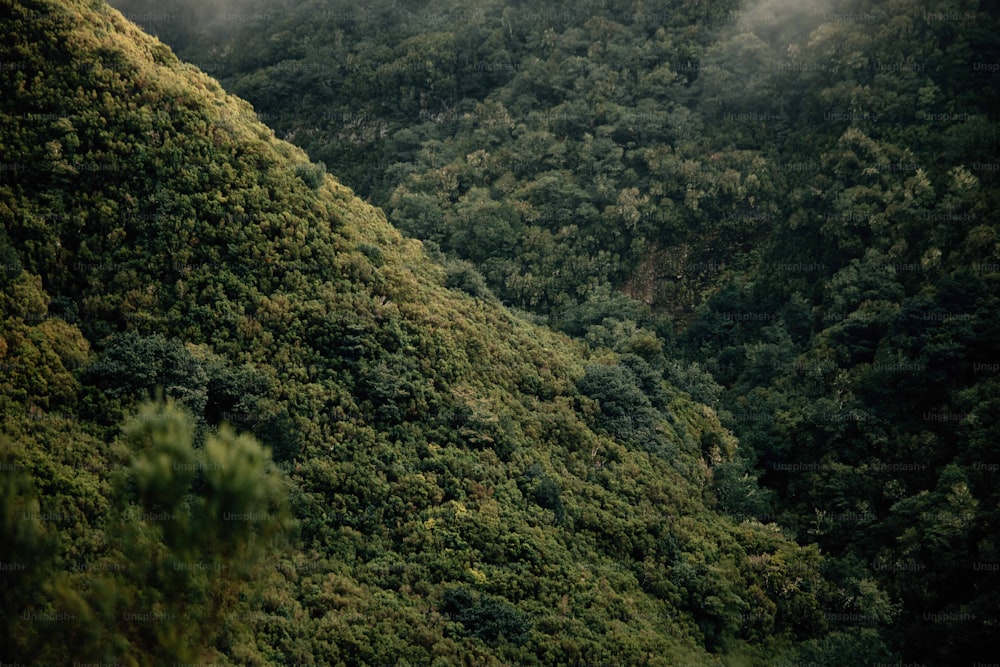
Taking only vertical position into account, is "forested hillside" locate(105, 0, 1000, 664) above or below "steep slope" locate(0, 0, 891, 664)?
above

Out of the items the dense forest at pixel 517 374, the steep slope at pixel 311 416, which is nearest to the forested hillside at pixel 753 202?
the dense forest at pixel 517 374

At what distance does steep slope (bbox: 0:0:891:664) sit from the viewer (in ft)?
62.7

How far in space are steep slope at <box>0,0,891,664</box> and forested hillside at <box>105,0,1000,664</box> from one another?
16.7 ft

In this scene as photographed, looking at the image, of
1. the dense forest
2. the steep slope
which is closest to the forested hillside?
the dense forest

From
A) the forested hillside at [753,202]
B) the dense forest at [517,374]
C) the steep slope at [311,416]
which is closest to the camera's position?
the dense forest at [517,374]

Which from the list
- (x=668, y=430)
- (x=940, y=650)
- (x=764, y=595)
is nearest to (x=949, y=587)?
(x=940, y=650)

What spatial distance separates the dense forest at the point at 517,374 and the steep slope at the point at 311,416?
12cm

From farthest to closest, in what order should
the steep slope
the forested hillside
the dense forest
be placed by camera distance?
1. the forested hillside
2. the steep slope
3. the dense forest

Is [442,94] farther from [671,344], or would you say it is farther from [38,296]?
[38,296]

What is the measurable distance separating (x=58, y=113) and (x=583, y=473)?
2312 centimetres

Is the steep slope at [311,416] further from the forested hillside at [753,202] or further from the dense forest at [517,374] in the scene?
the forested hillside at [753,202]

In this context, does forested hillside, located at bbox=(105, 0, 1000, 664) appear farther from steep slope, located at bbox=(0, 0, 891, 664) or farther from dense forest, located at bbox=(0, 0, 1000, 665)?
steep slope, located at bbox=(0, 0, 891, 664)

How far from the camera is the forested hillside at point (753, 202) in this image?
31094 mm

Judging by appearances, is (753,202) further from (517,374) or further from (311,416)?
(311,416)
